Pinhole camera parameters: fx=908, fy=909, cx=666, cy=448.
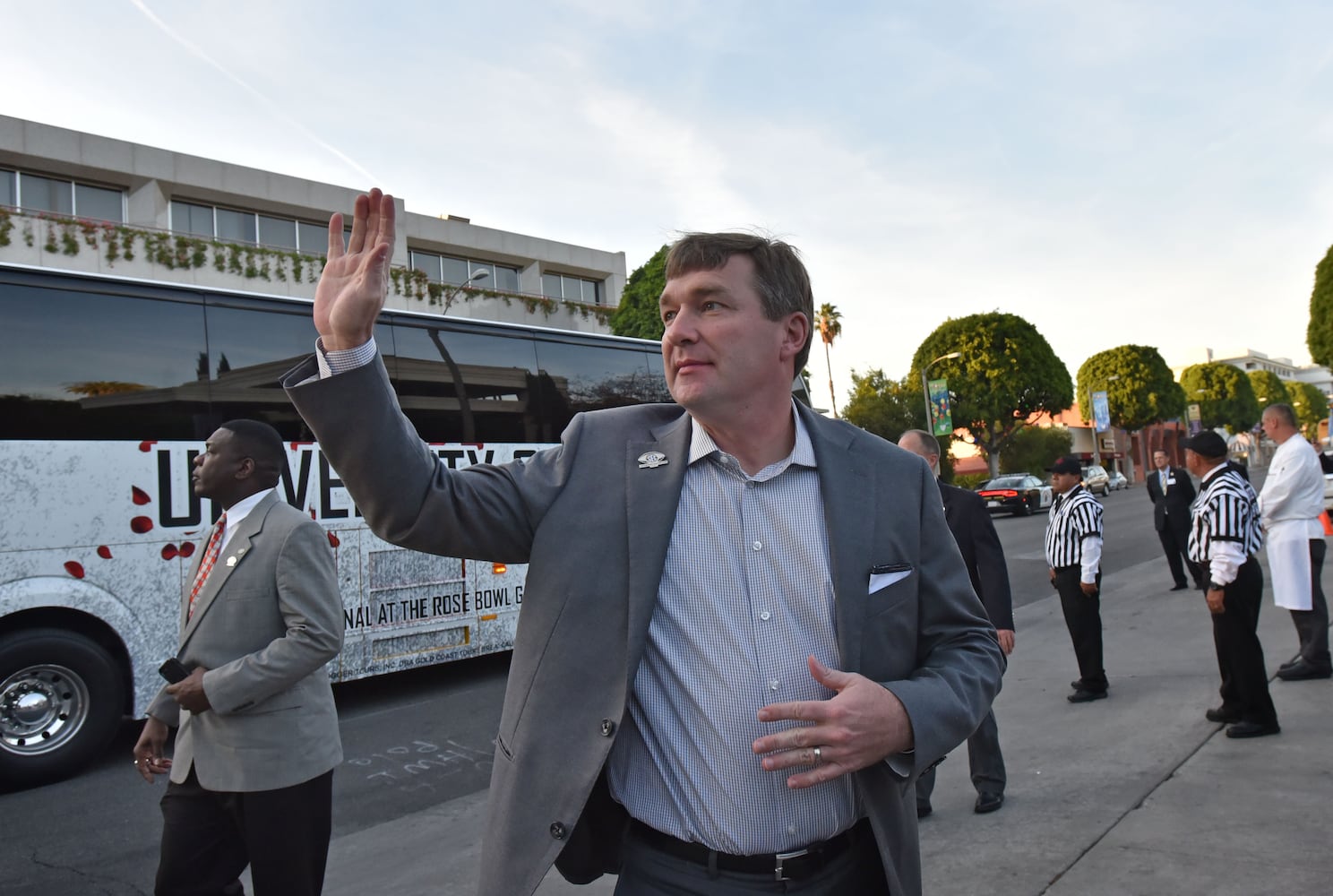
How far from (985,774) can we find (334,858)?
3.30m

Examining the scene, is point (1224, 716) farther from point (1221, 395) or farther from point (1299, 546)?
point (1221, 395)

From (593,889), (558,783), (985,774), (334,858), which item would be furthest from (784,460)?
(334,858)

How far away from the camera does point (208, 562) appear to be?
313cm

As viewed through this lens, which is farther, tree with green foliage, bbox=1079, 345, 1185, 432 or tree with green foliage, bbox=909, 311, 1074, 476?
tree with green foliage, bbox=1079, 345, 1185, 432

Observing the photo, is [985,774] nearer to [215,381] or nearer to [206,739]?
[206,739]

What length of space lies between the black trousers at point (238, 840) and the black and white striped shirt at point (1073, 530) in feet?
18.3

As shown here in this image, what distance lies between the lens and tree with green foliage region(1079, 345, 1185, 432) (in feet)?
202

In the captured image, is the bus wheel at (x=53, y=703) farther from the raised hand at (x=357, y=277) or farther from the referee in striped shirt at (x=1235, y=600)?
the referee in striped shirt at (x=1235, y=600)

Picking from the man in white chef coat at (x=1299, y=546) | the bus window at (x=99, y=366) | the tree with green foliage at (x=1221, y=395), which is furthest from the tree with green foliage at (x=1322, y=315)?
the tree with green foliage at (x=1221, y=395)

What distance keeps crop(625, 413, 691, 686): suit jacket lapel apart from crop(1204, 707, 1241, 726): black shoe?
5050mm

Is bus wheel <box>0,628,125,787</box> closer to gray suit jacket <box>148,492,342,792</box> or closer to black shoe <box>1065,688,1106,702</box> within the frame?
gray suit jacket <box>148,492,342,792</box>

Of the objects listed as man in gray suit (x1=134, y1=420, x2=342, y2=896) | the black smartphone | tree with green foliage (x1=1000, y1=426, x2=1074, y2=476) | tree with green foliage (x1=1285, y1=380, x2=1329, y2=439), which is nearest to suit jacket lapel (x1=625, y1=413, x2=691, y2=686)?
man in gray suit (x1=134, y1=420, x2=342, y2=896)

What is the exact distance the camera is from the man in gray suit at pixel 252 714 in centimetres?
275

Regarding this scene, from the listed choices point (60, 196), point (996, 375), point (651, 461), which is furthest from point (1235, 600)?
point (996, 375)
